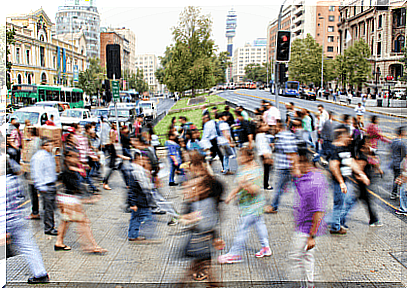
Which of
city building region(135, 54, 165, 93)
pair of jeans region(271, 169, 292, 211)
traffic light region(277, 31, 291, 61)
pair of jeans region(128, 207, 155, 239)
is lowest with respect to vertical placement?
pair of jeans region(128, 207, 155, 239)

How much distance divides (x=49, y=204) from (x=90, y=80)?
52.3 m

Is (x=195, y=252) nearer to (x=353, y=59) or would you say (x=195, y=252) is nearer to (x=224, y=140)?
(x=224, y=140)

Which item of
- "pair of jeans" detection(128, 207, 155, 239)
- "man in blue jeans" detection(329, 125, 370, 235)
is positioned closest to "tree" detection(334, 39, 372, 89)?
"man in blue jeans" detection(329, 125, 370, 235)

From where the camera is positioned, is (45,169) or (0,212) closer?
(0,212)

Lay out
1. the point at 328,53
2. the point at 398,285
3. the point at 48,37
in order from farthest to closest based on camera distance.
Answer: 1. the point at 48,37
2. the point at 328,53
3. the point at 398,285

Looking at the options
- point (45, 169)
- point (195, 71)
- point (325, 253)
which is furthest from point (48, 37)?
point (325, 253)

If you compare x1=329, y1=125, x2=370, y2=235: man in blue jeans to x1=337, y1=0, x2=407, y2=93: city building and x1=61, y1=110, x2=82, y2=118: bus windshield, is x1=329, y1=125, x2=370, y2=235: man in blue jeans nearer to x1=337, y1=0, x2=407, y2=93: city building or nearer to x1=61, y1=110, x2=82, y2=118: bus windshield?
x1=337, y1=0, x2=407, y2=93: city building

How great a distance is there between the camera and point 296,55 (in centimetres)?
2019

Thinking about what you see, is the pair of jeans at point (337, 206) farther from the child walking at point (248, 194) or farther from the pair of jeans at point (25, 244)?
the pair of jeans at point (25, 244)

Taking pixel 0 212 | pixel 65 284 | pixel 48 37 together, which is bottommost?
pixel 65 284

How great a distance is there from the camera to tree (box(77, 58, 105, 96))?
54.4 metres

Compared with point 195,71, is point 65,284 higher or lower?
lower

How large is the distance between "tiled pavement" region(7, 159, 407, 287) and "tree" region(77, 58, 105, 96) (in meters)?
50.6

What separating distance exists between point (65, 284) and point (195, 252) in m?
1.84
